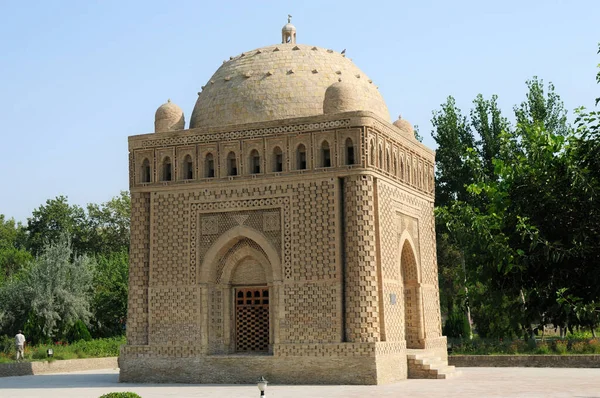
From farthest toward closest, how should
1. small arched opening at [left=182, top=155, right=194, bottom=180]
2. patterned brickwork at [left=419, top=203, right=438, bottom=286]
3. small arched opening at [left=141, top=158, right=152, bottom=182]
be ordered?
patterned brickwork at [left=419, top=203, right=438, bottom=286]
small arched opening at [left=141, top=158, right=152, bottom=182]
small arched opening at [left=182, top=155, right=194, bottom=180]

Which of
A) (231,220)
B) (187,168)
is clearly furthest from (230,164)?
(231,220)

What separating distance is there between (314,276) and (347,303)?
944mm

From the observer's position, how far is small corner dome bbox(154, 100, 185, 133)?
20250 mm

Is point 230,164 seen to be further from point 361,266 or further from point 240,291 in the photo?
point 361,266

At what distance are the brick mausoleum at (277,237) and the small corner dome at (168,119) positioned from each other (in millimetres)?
31

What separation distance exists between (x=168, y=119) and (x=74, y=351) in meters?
9.73

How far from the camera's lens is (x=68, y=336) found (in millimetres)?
30484

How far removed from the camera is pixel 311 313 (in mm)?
17766

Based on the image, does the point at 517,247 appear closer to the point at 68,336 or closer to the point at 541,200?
the point at 541,200

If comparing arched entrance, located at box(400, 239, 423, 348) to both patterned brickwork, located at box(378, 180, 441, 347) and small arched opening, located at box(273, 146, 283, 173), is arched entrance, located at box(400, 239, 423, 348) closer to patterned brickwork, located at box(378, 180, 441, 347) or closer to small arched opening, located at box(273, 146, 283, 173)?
patterned brickwork, located at box(378, 180, 441, 347)

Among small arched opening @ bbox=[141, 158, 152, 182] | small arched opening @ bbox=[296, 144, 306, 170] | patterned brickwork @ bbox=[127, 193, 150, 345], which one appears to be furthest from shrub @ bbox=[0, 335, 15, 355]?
small arched opening @ bbox=[296, 144, 306, 170]

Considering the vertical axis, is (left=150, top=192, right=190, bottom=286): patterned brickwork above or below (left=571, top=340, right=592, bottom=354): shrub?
above

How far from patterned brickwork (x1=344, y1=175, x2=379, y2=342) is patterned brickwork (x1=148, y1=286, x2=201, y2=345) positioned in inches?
146

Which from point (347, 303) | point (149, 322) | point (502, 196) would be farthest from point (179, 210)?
point (502, 196)
